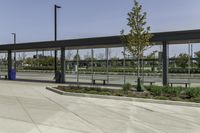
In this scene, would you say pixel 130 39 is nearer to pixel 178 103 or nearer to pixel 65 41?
pixel 178 103

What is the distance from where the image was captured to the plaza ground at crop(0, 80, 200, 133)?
8.95 meters

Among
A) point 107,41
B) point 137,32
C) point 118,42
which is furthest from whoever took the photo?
point 107,41

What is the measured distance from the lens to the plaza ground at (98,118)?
29.3ft

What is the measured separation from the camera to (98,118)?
34.9ft

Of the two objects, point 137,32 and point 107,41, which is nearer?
point 137,32

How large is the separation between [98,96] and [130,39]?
4694 mm

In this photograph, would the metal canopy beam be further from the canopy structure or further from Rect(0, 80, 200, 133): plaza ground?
Rect(0, 80, 200, 133): plaza ground

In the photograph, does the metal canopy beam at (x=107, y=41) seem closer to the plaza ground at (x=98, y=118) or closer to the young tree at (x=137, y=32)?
the young tree at (x=137, y=32)

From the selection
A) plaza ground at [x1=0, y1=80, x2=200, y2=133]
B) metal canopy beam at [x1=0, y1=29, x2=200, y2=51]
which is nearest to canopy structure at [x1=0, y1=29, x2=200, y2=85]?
metal canopy beam at [x1=0, y1=29, x2=200, y2=51]

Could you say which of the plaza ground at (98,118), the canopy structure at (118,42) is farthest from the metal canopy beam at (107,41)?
the plaza ground at (98,118)

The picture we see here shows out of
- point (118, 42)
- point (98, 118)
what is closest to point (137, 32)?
point (118, 42)

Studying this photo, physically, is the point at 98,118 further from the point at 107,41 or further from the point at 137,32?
the point at 107,41

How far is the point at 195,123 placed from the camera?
9836 millimetres

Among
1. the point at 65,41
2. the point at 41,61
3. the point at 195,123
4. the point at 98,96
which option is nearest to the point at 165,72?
the point at 98,96
